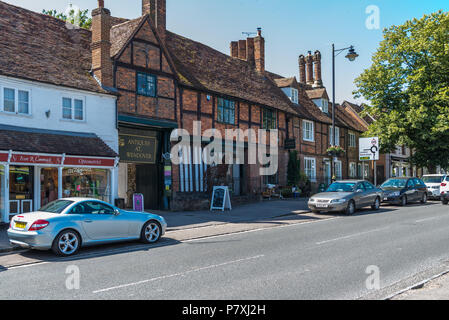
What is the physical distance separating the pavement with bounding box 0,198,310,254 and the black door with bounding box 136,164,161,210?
1687 millimetres

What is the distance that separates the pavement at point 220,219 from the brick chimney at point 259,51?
1184cm

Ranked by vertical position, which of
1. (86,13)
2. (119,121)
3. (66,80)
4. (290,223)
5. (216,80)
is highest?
(86,13)

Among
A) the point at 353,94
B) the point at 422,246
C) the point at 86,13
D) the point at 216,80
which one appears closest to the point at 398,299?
the point at 422,246

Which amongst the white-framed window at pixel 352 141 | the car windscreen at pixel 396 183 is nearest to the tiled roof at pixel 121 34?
the car windscreen at pixel 396 183

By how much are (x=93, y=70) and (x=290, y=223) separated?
34.8 ft

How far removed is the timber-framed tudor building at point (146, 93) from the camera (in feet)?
55.1

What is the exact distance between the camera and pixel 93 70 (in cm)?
1822

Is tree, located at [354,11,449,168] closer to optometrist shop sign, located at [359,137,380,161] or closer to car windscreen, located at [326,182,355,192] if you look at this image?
optometrist shop sign, located at [359,137,380,161]

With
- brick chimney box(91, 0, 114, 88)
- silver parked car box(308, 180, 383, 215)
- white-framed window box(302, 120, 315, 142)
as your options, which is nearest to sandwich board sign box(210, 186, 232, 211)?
silver parked car box(308, 180, 383, 215)

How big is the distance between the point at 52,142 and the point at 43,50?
4645 mm

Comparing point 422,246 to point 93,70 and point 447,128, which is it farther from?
point 447,128

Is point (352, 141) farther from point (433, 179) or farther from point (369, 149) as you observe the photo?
point (433, 179)

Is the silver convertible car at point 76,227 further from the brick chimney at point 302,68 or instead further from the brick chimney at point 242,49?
the brick chimney at point 302,68

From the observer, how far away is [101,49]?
17766mm
